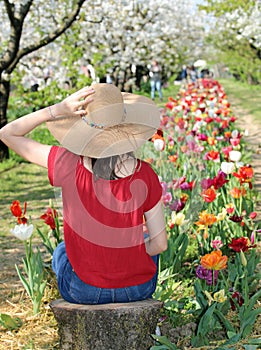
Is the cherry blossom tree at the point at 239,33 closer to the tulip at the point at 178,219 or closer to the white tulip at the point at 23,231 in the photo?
the tulip at the point at 178,219

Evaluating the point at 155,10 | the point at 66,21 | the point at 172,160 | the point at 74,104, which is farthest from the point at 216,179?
the point at 155,10

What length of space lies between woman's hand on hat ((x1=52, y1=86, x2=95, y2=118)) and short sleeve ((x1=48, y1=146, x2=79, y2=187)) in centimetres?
14

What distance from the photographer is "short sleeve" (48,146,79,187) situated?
Result: 2236mm

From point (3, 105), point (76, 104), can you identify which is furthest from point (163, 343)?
point (3, 105)

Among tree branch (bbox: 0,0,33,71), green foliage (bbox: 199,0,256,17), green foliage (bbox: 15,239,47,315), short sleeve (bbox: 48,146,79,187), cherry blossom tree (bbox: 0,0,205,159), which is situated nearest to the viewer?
short sleeve (bbox: 48,146,79,187)

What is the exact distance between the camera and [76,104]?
7.04 ft

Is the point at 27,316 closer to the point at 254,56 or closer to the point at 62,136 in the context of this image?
the point at 62,136

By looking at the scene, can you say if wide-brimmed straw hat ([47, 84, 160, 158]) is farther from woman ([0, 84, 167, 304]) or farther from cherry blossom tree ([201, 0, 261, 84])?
cherry blossom tree ([201, 0, 261, 84])

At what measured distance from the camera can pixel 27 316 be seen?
3.02 metres

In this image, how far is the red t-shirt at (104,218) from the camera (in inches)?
86.1

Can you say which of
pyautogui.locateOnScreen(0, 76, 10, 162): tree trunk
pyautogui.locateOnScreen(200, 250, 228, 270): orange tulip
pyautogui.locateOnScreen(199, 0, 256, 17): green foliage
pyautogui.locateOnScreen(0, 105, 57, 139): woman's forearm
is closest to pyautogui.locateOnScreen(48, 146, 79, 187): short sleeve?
pyautogui.locateOnScreen(0, 105, 57, 139): woman's forearm

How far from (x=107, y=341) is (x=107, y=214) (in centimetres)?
51

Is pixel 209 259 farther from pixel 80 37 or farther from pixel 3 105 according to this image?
pixel 80 37

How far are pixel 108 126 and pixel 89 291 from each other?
0.63 m
